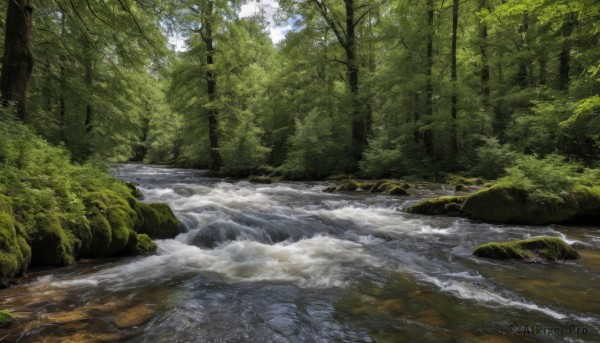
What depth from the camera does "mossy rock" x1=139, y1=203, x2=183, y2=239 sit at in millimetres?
7770

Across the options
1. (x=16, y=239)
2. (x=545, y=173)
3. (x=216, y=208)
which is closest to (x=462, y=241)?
(x=545, y=173)

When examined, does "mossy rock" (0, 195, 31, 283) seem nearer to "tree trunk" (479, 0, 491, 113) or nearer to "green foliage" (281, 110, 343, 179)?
"green foliage" (281, 110, 343, 179)

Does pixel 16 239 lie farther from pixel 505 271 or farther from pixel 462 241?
pixel 462 241

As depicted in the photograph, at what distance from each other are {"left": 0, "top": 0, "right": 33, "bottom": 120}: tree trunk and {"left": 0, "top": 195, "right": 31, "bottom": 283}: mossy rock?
10.6 feet

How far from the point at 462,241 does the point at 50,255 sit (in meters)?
7.84

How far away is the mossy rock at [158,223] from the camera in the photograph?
25.5 feet

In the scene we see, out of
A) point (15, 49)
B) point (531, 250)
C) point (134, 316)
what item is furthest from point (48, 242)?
point (531, 250)

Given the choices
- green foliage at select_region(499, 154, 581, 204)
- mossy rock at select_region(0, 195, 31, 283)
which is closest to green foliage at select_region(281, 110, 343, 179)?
green foliage at select_region(499, 154, 581, 204)

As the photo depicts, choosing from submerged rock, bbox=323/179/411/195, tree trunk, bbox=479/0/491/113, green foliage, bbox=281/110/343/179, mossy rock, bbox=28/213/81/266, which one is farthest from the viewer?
green foliage, bbox=281/110/343/179

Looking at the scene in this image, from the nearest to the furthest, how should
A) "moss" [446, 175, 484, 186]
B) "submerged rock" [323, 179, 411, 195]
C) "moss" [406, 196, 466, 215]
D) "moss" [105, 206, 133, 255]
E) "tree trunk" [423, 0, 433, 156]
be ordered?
"moss" [105, 206, 133, 255] < "moss" [406, 196, 466, 215] < "submerged rock" [323, 179, 411, 195] < "moss" [446, 175, 484, 186] < "tree trunk" [423, 0, 433, 156]

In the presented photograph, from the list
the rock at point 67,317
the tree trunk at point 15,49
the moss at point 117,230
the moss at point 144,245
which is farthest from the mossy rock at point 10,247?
the tree trunk at point 15,49

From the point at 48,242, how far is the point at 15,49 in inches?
162

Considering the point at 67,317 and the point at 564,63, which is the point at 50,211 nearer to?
the point at 67,317

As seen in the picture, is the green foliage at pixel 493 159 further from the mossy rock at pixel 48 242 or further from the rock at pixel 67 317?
the rock at pixel 67 317
